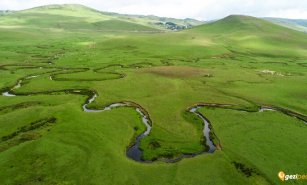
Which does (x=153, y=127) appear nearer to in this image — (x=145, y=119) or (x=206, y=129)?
(x=145, y=119)

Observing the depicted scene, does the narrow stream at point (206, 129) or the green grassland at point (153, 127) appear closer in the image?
the green grassland at point (153, 127)

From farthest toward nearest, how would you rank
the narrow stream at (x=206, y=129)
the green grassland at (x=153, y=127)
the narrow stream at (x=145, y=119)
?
the narrow stream at (x=206, y=129)
the narrow stream at (x=145, y=119)
the green grassland at (x=153, y=127)

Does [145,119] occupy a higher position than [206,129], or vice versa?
[206,129]

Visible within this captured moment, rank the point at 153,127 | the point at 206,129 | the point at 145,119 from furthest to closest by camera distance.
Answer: the point at 145,119, the point at 206,129, the point at 153,127

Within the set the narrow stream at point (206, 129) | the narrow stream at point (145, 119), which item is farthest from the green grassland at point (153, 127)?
the narrow stream at point (206, 129)

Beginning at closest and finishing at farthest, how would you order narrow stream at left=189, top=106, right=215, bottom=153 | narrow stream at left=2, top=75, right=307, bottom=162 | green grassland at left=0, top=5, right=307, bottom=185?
green grassland at left=0, top=5, right=307, bottom=185 → narrow stream at left=2, top=75, right=307, bottom=162 → narrow stream at left=189, top=106, right=215, bottom=153

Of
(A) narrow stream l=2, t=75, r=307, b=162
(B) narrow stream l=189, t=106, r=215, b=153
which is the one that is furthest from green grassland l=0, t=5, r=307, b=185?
(B) narrow stream l=189, t=106, r=215, b=153

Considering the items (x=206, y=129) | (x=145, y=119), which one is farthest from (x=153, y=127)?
Result: (x=206, y=129)

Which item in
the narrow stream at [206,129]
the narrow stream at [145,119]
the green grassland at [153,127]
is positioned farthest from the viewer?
the narrow stream at [206,129]

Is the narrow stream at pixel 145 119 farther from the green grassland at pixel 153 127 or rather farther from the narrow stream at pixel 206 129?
the green grassland at pixel 153 127

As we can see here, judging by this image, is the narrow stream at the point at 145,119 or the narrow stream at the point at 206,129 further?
the narrow stream at the point at 206,129

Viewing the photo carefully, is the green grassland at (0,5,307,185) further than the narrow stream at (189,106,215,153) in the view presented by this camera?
No

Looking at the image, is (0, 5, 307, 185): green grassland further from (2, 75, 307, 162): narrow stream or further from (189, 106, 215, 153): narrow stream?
(189, 106, 215, 153): narrow stream
